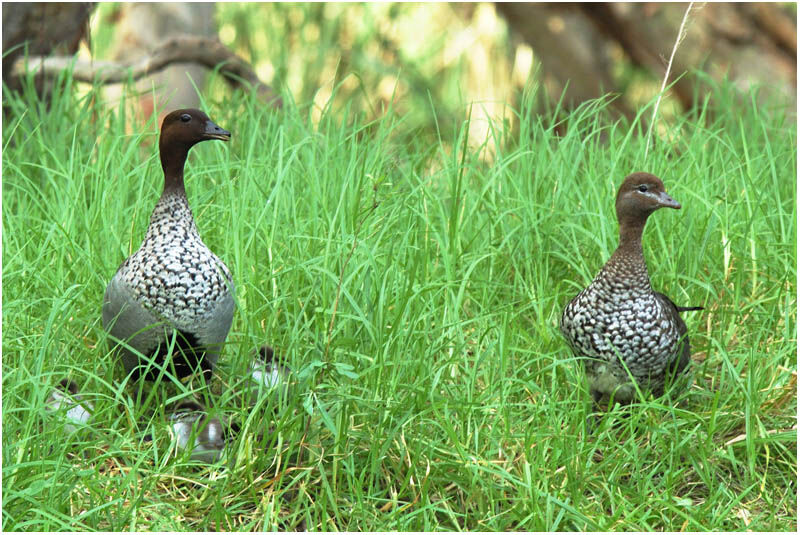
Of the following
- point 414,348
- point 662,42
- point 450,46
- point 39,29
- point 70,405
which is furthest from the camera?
point 450,46

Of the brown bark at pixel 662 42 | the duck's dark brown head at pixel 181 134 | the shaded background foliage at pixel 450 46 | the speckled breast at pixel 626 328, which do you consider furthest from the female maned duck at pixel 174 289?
the brown bark at pixel 662 42

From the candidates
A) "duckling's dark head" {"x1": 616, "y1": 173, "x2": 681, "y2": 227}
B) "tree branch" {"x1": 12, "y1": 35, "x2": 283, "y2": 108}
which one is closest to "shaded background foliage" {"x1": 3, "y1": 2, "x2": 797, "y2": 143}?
"tree branch" {"x1": 12, "y1": 35, "x2": 283, "y2": 108}

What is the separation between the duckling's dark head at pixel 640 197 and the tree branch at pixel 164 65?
228 cm

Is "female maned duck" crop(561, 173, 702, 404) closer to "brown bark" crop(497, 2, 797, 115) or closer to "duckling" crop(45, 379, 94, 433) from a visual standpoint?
"duckling" crop(45, 379, 94, 433)

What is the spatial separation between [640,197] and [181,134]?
1.47 metres

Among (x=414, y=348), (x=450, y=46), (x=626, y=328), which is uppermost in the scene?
(x=626, y=328)

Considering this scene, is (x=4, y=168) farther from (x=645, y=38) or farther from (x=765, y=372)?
(x=645, y=38)

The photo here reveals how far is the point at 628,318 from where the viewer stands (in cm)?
308

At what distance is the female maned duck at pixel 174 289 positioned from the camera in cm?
287

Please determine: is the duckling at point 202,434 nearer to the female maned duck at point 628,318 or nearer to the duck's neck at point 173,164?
the duck's neck at point 173,164

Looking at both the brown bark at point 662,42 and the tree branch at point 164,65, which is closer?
the tree branch at point 164,65

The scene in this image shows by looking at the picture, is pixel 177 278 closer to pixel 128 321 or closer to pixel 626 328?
pixel 128 321

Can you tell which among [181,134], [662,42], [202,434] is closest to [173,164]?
[181,134]

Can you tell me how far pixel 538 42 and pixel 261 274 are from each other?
5.39 m
